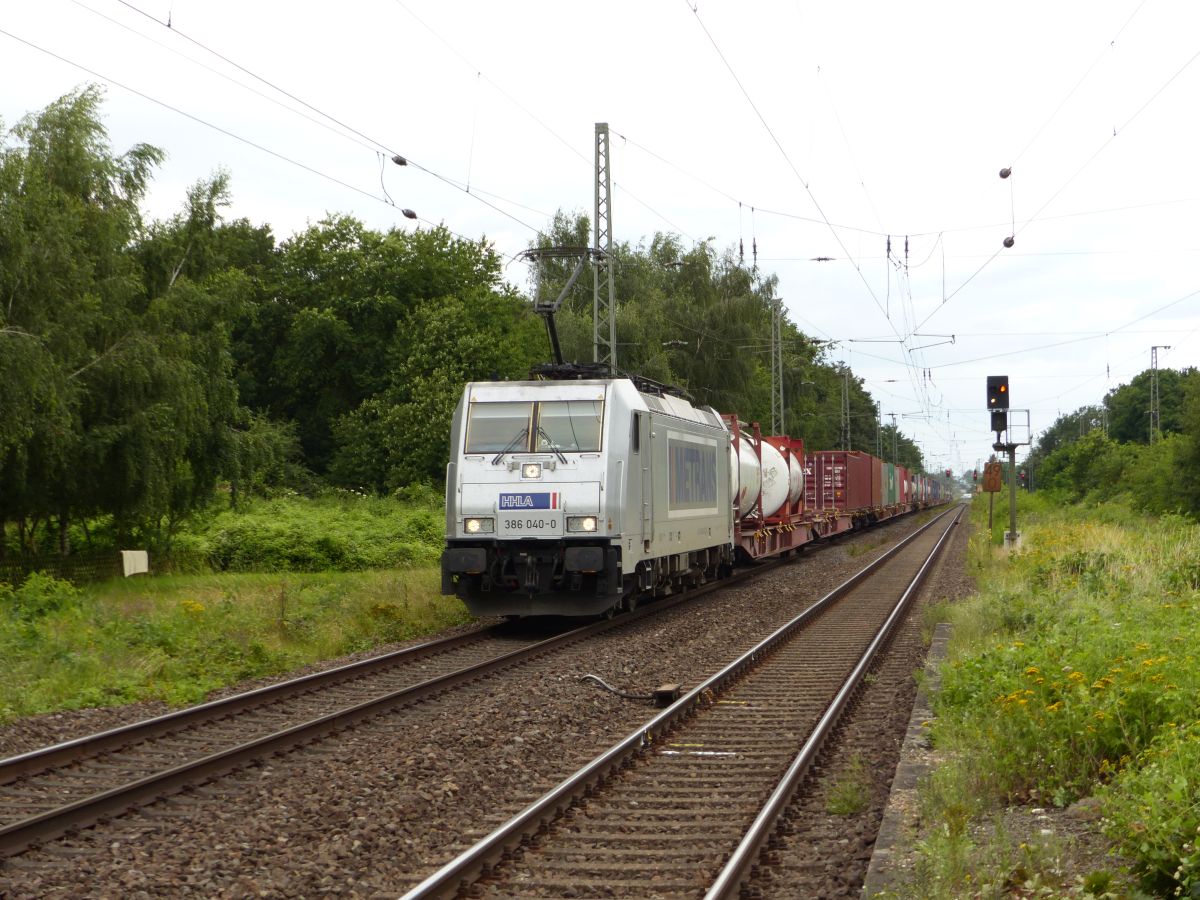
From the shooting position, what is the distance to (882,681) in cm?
1260

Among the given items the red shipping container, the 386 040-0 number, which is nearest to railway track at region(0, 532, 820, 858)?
the 386 040-0 number

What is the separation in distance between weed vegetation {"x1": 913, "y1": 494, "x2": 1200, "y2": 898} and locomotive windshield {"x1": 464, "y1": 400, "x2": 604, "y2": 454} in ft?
17.9

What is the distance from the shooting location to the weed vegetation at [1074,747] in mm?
5156

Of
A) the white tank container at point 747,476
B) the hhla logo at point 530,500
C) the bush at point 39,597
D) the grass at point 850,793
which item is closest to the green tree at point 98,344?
the bush at point 39,597

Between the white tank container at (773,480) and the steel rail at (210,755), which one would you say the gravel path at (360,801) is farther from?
the white tank container at (773,480)

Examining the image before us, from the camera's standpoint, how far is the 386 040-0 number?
15.6m

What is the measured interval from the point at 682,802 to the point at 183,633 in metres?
8.51

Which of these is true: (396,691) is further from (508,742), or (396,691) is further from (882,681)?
(882,681)

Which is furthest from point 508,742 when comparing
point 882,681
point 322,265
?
point 322,265

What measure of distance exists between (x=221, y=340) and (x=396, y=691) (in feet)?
59.8

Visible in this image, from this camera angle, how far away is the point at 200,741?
945 cm

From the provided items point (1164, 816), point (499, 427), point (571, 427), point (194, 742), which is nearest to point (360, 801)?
point (194, 742)

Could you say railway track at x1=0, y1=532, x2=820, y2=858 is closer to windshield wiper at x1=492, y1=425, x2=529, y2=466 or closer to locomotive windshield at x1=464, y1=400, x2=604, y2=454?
windshield wiper at x1=492, y1=425, x2=529, y2=466

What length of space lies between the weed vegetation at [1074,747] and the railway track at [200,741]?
14.8 ft
